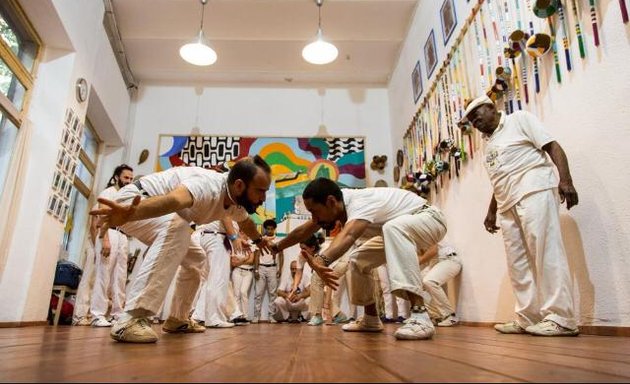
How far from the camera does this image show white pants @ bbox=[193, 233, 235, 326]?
3.55 meters

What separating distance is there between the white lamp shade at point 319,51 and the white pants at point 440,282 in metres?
3.05

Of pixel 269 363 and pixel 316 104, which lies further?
pixel 316 104

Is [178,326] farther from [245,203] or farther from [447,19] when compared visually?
[447,19]

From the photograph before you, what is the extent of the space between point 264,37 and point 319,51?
149cm

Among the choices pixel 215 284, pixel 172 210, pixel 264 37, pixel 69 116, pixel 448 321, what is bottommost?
pixel 448 321

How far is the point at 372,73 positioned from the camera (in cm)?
751

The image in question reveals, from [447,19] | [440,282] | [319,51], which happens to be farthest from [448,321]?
[319,51]

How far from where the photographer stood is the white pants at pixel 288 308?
6059 mm

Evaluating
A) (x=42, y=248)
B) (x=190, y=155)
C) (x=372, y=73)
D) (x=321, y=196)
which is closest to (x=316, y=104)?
(x=372, y=73)

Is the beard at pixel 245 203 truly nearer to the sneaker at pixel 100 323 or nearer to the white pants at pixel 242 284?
the sneaker at pixel 100 323

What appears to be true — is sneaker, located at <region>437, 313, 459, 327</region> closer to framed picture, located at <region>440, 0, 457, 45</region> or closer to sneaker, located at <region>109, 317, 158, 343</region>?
sneaker, located at <region>109, 317, 158, 343</region>

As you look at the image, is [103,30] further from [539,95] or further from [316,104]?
[539,95]

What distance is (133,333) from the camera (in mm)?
1682

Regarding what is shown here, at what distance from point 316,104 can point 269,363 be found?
270 inches
